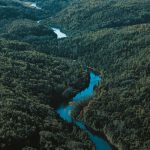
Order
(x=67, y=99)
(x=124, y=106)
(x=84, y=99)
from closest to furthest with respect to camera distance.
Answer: (x=124, y=106) → (x=84, y=99) → (x=67, y=99)

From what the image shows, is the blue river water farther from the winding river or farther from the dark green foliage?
the dark green foliage

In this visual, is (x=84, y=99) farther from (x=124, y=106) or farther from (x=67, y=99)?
(x=124, y=106)

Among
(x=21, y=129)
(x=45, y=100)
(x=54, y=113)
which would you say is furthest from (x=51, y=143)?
(x=45, y=100)

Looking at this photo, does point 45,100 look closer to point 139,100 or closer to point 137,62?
point 139,100

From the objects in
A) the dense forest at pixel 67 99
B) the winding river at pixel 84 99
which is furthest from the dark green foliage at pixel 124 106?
the winding river at pixel 84 99

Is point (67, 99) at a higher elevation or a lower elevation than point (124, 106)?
lower

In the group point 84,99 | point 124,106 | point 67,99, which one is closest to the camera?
point 124,106

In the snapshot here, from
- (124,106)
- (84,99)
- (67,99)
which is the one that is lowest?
(67,99)

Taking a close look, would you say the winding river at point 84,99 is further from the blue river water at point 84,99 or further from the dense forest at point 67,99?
the dense forest at point 67,99

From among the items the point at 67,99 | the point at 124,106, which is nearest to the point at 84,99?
the point at 67,99

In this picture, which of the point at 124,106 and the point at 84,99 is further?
the point at 84,99
